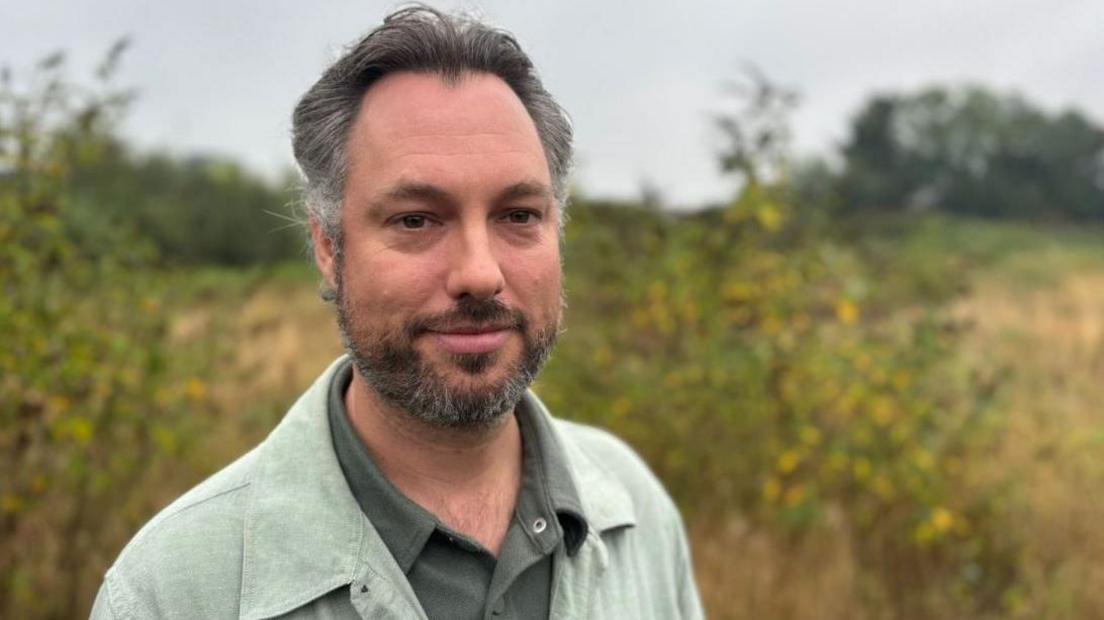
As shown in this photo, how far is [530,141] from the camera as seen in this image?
1.91 m

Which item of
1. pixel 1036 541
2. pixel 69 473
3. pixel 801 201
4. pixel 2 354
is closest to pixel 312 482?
pixel 2 354

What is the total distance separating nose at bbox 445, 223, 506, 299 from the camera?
1.76 m

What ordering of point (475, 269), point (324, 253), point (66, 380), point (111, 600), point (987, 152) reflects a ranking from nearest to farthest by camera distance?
1. point (111, 600)
2. point (475, 269)
3. point (324, 253)
4. point (66, 380)
5. point (987, 152)

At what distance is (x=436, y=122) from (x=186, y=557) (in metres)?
0.77

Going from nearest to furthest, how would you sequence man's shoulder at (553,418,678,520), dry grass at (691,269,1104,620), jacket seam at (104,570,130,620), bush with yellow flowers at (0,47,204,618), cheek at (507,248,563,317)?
jacket seam at (104,570,130,620), cheek at (507,248,563,317), man's shoulder at (553,418,678,520), bush with yellow flowers at (0,47,204,618), dry grass at (691,269,1104,620)

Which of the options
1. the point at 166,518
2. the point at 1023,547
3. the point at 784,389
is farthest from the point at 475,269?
the point at 1023,547

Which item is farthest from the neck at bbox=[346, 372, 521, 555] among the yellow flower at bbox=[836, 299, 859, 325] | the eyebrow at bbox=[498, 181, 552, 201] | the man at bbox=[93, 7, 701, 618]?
the yellow flower at bbox=[836, 299, 859, 325]

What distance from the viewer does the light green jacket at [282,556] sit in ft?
5.46

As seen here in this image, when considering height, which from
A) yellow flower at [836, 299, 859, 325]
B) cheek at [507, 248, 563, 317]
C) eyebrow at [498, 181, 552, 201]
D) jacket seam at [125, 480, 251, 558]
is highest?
eyebrow at [498, 181, 552, 201]

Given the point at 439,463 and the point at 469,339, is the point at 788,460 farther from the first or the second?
the point at 469,339

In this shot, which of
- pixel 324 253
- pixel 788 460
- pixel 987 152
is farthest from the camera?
pixel 987 152

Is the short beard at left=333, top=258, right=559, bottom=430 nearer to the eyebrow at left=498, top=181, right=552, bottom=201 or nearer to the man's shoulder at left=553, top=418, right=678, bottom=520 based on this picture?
the eyebrow at left=498, top=181, right=552, bottom=201

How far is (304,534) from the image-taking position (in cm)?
173

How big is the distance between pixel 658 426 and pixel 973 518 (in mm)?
1484
